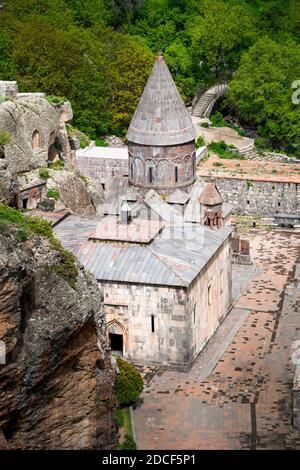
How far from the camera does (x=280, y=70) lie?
7706 centimetres

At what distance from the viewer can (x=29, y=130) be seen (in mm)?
60219

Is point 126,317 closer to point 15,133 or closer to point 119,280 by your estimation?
point 119,280

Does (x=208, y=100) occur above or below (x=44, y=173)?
below

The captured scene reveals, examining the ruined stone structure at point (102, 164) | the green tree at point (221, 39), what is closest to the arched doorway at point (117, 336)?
the ruined stone structure at point (102, 164)

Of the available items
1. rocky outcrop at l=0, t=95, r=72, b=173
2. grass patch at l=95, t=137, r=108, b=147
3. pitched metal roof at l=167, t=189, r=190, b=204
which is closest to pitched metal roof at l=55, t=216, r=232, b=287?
pitched metal roof at l=167, t=189, r=190, b=204

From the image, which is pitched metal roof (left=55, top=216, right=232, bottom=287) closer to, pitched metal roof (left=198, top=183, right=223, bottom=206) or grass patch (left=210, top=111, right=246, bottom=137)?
pitched metal roof (left=198, top=183, right=223, bottom=206)

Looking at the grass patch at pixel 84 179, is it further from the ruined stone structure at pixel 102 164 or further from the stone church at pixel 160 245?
the stone church at pixel 160 245

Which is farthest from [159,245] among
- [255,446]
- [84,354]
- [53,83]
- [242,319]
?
[53,83]

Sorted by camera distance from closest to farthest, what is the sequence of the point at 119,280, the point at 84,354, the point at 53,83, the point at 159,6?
the point at 84,354, the point at 119,280, the point at 53,83, the point at 159,6

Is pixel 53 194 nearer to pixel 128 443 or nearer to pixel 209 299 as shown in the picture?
pixel 209 299

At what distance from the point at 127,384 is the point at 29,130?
21386 millimetres

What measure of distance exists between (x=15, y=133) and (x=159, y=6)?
36958 mm

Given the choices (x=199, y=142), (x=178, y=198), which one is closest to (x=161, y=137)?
(x=178, y=198)

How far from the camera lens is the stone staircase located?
8244cm
